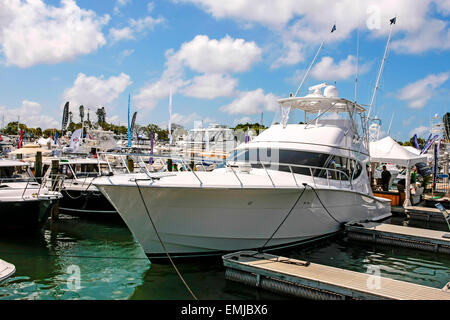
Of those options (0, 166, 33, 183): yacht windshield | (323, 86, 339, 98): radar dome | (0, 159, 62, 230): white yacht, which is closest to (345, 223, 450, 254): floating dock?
(323, 86, 339, 98): radar dome

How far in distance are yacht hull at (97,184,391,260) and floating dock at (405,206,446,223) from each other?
8.68 metres

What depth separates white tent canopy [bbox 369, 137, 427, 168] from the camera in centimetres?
1634

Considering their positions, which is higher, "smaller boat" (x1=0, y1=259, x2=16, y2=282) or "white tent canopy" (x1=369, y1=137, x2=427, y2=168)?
"white tent canopy" (x1=369, y1=137, x2=427, y2=168)

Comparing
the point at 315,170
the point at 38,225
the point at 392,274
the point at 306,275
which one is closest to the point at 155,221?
the point at 306,275

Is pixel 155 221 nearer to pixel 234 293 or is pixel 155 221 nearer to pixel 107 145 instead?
pixel 234 293

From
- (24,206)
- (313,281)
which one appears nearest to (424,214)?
(313,281)

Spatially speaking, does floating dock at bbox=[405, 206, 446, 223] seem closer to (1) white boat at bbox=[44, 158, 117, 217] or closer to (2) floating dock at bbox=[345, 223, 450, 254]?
(2) floating dock at bbox=[345, 223, 450, 254]

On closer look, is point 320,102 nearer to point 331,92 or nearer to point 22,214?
point 331,92

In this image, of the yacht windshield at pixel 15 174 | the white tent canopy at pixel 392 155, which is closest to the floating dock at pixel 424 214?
the white tent canopy at pixel 392 155

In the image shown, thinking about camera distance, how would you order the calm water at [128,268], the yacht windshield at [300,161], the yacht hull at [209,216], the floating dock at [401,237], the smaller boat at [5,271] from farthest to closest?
the floating dock at [401,237], the yacht windshield at [300,161], the yacht hull at [209,216], the calm water at [128,268], the smaller boat at [5,271]

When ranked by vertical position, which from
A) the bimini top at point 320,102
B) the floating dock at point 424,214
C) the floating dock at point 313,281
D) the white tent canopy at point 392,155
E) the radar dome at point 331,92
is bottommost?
the floating dock at point 313,281

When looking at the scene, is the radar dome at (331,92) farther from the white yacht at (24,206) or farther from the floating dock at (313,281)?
the white yacht at (24,206)

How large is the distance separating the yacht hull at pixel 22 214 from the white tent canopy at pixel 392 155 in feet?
47.2

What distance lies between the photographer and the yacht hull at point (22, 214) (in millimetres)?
11847
